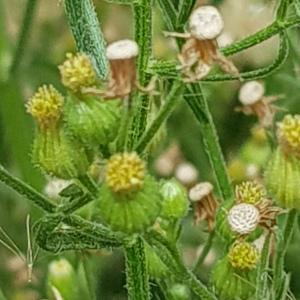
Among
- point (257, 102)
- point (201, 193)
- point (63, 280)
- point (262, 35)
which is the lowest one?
point (63, 280)

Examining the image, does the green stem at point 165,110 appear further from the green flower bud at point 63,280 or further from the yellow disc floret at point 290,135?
the green flower bud at point 63,280

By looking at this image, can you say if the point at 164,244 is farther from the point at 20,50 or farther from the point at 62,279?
the point at 20,50

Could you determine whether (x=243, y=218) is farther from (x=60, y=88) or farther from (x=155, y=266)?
(x=60, y=88)

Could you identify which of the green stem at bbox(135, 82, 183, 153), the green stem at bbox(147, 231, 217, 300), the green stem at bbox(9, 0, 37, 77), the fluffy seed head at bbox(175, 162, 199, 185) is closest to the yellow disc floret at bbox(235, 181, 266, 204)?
the green stem at bbox(147, 231, 217, 300)

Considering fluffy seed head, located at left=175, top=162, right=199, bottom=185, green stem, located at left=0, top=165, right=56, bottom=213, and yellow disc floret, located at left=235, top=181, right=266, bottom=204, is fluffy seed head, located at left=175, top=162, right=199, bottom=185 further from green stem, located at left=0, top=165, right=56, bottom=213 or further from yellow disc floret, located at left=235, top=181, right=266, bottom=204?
green stem, located at left=0, top=165, right=56, bottom=213

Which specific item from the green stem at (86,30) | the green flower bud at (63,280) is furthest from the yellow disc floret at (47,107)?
the green flower bud at (63,280)

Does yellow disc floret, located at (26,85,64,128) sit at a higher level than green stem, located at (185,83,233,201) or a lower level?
higher

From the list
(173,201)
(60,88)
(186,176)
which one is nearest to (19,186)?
(173,201)

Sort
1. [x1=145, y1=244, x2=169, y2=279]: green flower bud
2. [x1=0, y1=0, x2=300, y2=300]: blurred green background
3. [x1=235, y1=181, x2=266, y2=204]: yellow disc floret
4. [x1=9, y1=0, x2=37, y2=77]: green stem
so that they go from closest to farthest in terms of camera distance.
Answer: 1. [x1=235, y1=181, x2=266, y2=204]: yellow disc floret
2. [x1=145, y1=244, x2=169, y2=279]: green flower bud
3. [x1=9, y1=0, x2=37, y2=77]: green stem
4. [x1=0, y1=0, x2=300, y2=300]: blurred green background
